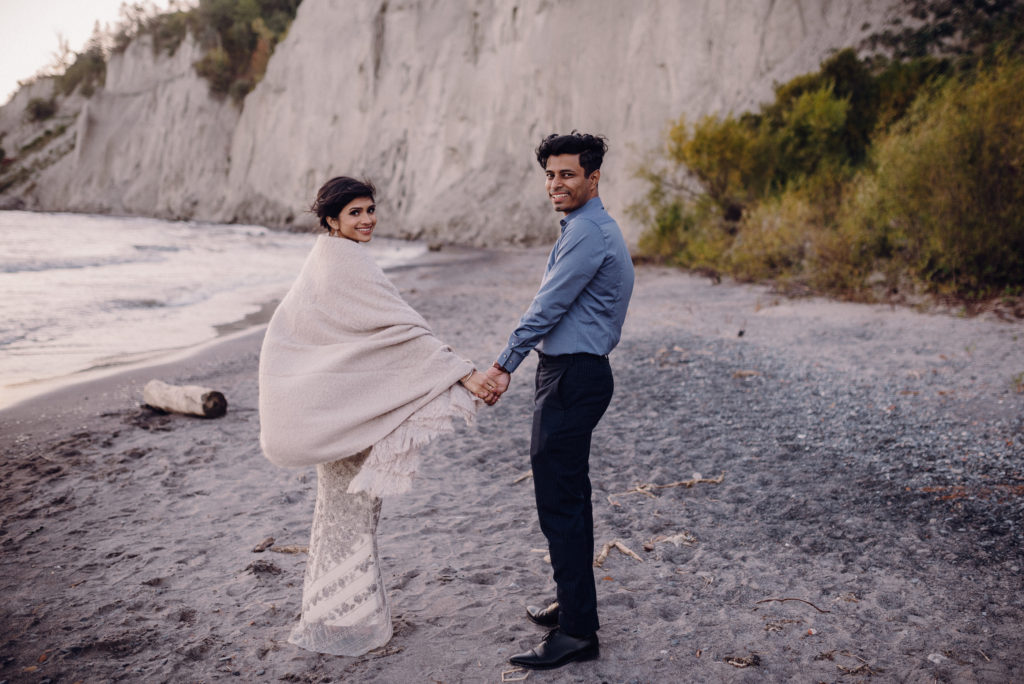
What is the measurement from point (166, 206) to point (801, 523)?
186 ft

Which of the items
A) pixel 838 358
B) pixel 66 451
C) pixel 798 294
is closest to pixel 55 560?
pixel 66 451

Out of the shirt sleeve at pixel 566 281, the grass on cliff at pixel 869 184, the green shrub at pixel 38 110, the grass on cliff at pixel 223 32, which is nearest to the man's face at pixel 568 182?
the shirt sleeve at pixel 566 281

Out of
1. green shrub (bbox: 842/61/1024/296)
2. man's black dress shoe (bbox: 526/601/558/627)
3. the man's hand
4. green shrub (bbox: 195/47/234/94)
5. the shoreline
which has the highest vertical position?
green shrub (bbox: 195/47/234/94)

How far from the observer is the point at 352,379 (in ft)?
8.14

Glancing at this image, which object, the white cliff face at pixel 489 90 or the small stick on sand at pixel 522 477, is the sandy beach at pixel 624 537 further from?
the white cliff face at pixel 489 90

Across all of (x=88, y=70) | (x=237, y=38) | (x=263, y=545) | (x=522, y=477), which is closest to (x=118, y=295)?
(x=263, y=545)

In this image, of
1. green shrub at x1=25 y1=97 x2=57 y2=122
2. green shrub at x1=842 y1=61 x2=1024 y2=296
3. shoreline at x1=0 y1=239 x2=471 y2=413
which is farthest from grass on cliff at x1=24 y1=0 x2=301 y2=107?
green shrub at x1=842 y1=61 x2=1024 y2=296

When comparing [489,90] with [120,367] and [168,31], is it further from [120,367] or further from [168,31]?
[168,31]

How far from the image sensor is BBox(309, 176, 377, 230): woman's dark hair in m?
2.53

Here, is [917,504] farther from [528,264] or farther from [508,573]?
[528,264]

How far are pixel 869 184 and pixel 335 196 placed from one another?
36.4ft

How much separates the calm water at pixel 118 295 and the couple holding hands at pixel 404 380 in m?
5.87

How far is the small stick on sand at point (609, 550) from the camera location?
350cm

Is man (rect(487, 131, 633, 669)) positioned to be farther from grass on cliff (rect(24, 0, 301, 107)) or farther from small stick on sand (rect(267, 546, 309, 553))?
grass on cliff (rect(24, 0, 301, 107))
